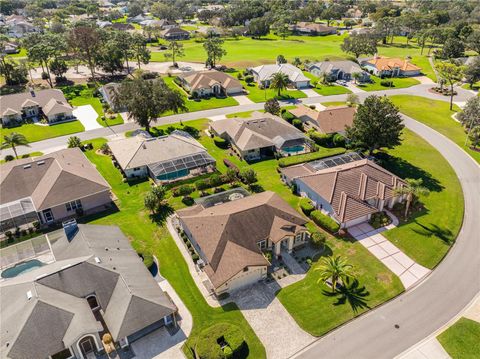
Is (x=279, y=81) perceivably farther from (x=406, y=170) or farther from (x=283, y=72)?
(x=406, y=170)

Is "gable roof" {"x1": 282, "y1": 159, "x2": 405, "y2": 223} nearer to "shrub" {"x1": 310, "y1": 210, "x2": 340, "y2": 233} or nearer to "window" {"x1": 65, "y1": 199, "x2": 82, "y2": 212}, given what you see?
"shrub" {"x1": 310, "y1": 210, "x2": 340, "y2": 233}

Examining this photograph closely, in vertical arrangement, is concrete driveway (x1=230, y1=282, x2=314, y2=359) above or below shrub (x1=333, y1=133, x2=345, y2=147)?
below

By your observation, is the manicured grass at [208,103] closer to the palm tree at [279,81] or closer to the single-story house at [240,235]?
the palm tree at [279,81]

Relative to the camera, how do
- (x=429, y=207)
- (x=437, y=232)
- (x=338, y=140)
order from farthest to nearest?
(x=338, y=140), (x=429, y=207), (x=437, y=232)

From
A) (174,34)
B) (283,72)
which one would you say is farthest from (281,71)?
(174,34)

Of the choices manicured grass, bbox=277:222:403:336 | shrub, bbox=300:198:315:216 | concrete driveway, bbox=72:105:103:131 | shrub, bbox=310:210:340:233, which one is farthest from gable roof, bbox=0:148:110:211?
manicured grass, bbox=277:222:403:336

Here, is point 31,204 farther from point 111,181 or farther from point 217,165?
point 217,165
